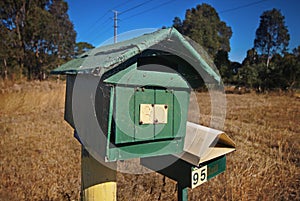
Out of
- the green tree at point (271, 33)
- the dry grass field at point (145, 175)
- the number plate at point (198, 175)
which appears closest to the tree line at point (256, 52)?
the green tree at point (271, 33)

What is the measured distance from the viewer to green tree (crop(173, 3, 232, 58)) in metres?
26.0

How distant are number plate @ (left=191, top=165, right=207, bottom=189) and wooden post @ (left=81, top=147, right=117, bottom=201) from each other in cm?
49

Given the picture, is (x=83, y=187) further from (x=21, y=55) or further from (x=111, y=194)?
(x=21, y=55)

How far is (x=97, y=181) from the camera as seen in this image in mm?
1190

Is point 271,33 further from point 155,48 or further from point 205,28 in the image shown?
point 155,48

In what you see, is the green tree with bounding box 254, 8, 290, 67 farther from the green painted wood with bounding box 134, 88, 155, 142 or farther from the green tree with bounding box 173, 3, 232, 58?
the green painted wood with bounding box 134, 88, 155, 142

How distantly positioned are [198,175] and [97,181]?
618 millimetres

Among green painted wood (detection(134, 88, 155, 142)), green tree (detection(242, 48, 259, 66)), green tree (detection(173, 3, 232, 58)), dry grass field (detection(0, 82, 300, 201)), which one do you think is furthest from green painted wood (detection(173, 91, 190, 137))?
green tree (detection(242, 48, 259, 66))

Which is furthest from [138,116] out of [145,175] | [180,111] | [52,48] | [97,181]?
[52,48]

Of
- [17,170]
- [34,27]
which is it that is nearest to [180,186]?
[17,170]

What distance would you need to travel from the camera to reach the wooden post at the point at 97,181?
118cm

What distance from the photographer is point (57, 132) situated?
197 inches

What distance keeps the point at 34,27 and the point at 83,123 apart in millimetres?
19824

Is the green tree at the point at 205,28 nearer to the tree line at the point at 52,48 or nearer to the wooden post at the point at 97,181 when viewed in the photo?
the tree line at the point at 52,48
